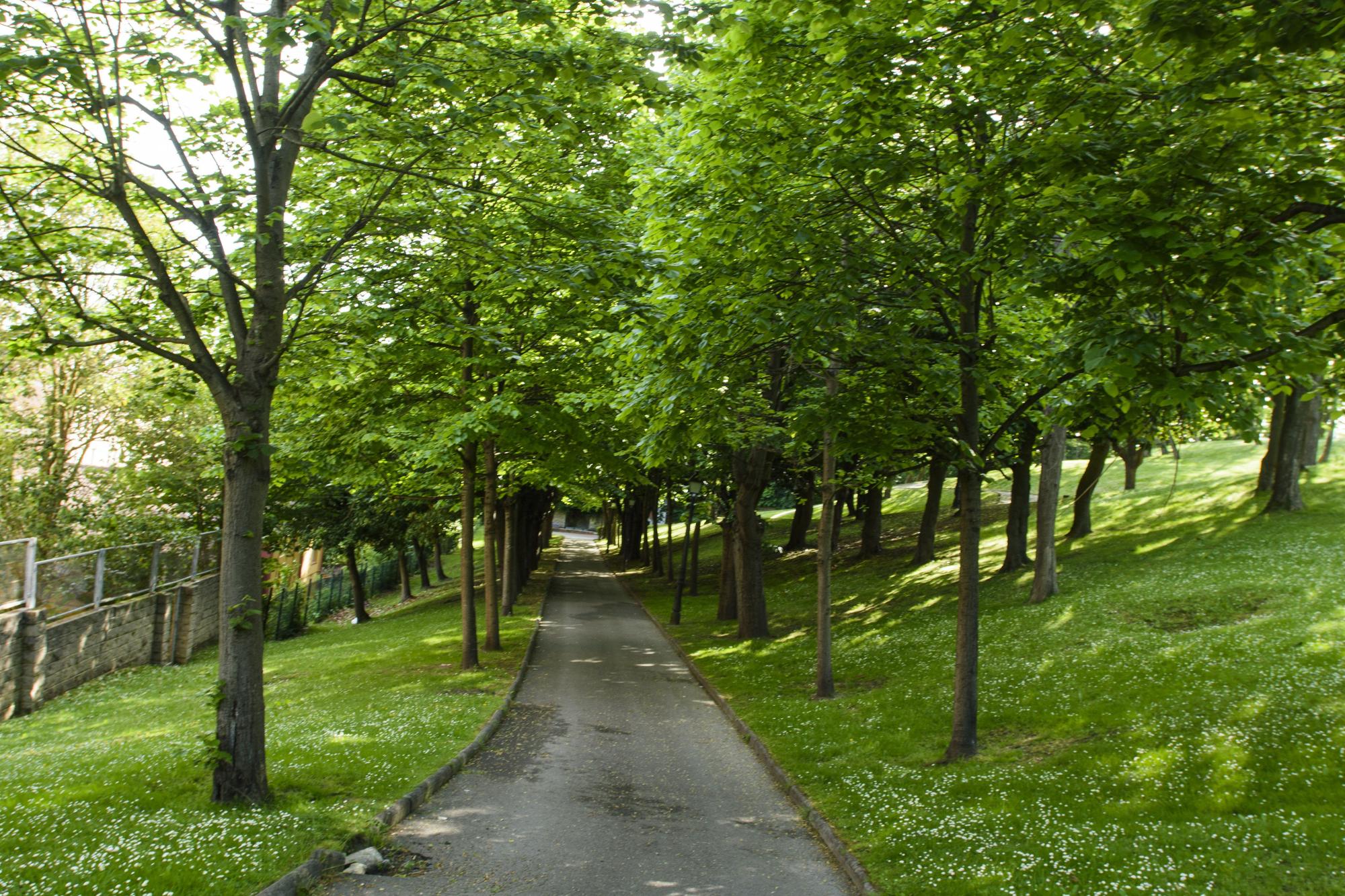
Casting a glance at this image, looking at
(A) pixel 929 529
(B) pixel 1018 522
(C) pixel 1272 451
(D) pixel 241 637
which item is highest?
(C) pixel 1272 451

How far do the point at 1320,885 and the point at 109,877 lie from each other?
750 cm

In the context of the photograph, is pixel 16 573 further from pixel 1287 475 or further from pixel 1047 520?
pixel 1287 475

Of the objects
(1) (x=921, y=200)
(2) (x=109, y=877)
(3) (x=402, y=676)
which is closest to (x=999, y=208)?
(1) (x=921, y=200)

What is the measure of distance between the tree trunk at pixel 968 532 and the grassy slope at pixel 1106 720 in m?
0.51

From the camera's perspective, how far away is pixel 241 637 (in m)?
7.79

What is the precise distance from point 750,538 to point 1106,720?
10.8 m

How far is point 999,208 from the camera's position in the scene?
850 cm

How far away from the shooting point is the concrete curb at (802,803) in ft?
23.6

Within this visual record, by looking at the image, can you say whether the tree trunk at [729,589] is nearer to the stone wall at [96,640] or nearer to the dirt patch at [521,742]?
the dirt patch at [521,742]

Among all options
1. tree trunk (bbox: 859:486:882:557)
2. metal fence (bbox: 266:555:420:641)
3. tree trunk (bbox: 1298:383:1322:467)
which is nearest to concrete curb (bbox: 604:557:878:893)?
tree trunk (bbox: 859:486:882:557)

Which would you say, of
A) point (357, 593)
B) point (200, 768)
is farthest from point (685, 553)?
point (200, 768)

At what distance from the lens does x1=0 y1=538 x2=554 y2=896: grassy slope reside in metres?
5.92

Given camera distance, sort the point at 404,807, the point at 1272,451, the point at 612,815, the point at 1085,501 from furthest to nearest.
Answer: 1. the point at 1085,501
2. the point at 1272,451
3. the point at 612,815
4. the point at 404,807

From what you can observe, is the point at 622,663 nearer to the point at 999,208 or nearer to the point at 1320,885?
the point at 999,208
